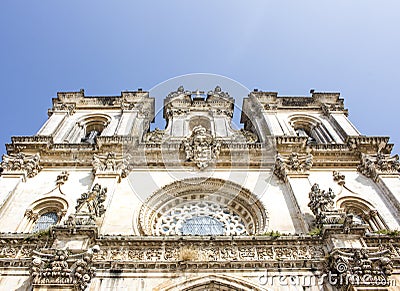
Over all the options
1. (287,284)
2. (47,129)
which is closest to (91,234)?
(287,284)

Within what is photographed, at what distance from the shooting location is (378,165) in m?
16.7

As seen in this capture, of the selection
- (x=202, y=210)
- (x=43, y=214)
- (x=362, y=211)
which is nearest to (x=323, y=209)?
(x=362, y=211)

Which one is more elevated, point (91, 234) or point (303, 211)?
point (303, 211)

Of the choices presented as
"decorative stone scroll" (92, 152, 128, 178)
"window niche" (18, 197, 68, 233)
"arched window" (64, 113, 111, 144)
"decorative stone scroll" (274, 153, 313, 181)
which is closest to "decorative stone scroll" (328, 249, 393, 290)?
"decorative stone scroll" (274, 153, 313, 181)

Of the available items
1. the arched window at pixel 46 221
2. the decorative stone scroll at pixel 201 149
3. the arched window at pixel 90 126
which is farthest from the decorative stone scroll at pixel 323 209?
the arched window at pixel 90 126

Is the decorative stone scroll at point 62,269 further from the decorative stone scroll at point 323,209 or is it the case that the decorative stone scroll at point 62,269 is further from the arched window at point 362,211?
the arched window at point 362,211

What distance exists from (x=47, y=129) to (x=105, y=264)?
1197 centimetres

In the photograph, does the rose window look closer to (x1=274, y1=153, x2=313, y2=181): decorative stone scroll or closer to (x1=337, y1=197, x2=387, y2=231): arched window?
(x1=274, y1=153, x2=313, y2=181): decorative stone scroll

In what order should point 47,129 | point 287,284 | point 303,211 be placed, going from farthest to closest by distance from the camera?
point 47,129, point 303,211, point 287,284

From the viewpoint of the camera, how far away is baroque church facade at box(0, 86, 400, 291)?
10570mm

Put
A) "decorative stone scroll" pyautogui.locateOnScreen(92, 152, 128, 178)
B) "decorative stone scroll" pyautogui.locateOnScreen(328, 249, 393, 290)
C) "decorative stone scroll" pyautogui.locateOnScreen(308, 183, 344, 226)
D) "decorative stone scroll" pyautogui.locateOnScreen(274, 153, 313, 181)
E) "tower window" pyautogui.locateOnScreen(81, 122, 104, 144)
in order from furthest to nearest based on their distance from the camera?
"tower window" pyautogui.locateOnScreen(81, 122, 104, 144)
"decorative stone scroll" pyautogui.locateOnScreen(274, 153, 313, 181)
"decorative stone scroll" pyautogui.locateOnScreen(92, 152, 128, 178)
"decorative stone scroll" pyautogui.locateOnScreen(308, 183, 344, 226)
"decorative stone scroll" pyautogui.locateOnScreen(328, 249, 393, 290)

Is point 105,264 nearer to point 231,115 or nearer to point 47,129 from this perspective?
point 47,129

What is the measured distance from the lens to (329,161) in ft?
57.8

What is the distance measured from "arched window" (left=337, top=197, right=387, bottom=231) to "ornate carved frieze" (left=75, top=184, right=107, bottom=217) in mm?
9212
